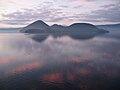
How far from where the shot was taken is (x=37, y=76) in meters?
24.2

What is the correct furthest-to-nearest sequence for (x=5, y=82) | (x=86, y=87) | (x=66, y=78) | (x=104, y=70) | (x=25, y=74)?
(x=104, y=70) < (x=25, y=74) < (x=66, y=78) < (x=5, y=82) < (x=86, y=87)

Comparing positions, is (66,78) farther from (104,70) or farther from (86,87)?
(104,70)

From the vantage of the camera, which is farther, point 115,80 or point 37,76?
point 37,76

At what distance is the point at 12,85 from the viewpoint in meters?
20.1

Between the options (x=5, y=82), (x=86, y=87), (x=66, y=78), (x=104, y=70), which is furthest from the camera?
(x=104, y=70)

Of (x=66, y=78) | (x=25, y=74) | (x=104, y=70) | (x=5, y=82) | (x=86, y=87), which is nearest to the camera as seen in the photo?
(x=86, y=87)

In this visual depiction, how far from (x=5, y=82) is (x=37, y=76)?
175 inches

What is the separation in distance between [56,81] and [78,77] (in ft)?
10.8

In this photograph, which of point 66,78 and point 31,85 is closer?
point 31,85

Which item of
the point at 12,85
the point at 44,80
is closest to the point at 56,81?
the point at 44,80

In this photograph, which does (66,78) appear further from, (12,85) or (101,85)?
(12,85)

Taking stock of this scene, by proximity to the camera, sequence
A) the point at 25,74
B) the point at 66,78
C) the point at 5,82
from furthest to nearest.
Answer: the point at 25,74, the point at 66,78, the point at 5,82

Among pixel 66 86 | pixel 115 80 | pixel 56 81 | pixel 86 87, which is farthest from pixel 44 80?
pixel 115 80

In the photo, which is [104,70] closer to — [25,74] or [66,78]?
[66,78]
